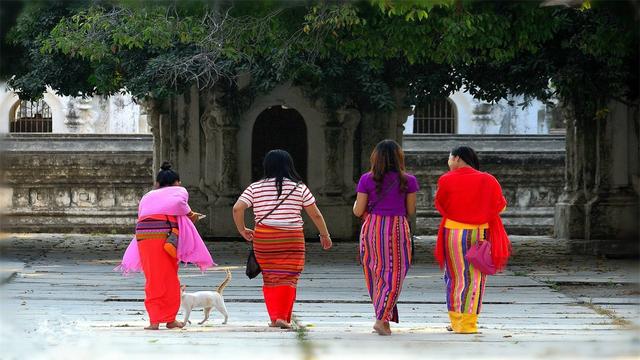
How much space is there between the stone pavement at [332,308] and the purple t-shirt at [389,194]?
993 mm

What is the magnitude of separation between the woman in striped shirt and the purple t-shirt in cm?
48

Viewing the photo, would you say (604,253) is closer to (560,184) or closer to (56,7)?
(560,184)

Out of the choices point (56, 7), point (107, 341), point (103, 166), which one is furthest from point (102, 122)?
point (107, 341)

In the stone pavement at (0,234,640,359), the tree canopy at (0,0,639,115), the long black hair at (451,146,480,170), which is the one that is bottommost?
the stone pavement at (0,234,640,359)

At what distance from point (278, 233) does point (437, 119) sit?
29970 mm

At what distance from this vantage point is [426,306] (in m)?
13.2

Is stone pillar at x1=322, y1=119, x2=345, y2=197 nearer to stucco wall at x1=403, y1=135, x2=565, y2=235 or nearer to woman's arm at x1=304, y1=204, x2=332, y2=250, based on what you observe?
stucco wall at x1=403, y1=135, x2=565, y2=235

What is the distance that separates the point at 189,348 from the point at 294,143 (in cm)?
1542

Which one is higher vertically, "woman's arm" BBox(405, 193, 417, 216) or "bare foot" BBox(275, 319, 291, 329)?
"woman's arm" BBox(405, 193, 417, 216)

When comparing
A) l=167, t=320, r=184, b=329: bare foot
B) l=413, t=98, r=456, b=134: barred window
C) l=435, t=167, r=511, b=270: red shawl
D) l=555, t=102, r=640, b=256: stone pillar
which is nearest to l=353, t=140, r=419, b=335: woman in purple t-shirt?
l=435, t=167, r=511, b=270: red shawl

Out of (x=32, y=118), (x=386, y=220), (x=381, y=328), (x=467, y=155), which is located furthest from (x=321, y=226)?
(x=32, y=118)

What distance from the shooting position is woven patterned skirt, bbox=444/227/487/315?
10.1 meters

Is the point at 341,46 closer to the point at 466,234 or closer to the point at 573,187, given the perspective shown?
the point at 466,234

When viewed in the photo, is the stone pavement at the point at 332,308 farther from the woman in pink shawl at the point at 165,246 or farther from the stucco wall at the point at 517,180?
the stucco wall at the point at 517,180
